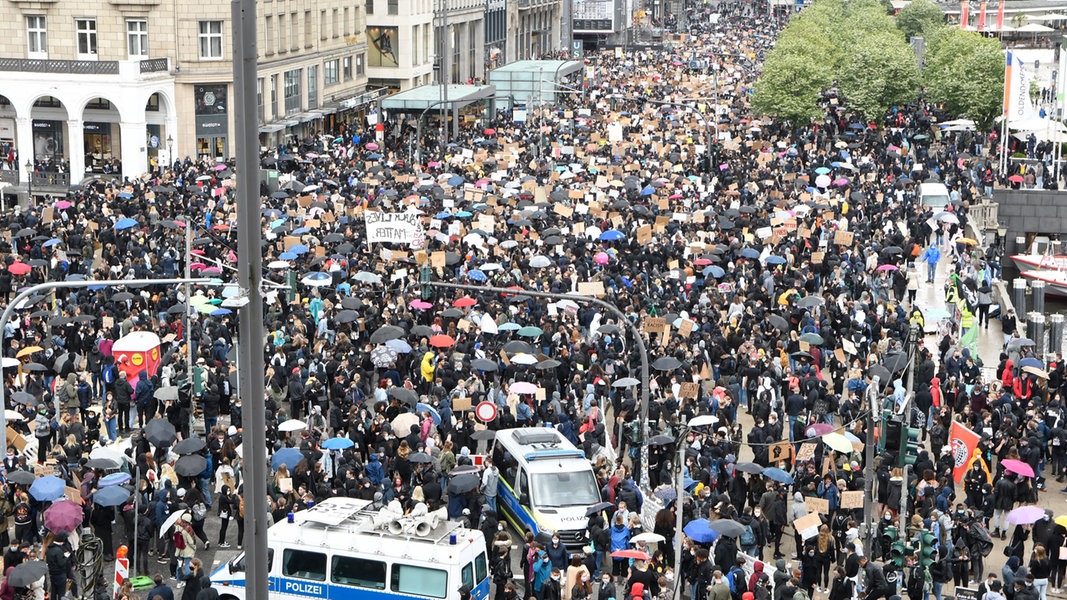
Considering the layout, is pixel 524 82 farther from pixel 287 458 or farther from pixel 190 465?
pixel 190 465

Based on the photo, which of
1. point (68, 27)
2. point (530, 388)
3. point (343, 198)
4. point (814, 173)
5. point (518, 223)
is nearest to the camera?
point (530, 388)

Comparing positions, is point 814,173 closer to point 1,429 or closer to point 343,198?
point 343,198

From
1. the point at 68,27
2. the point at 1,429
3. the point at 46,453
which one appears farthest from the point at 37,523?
the point at 68,27

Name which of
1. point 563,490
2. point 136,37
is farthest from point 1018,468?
point 136,37

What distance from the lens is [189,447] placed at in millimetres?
26953

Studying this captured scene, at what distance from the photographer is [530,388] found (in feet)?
102

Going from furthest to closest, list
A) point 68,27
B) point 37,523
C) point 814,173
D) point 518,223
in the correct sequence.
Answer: point 68,27
point 814,173
point 518,223
point 37,523

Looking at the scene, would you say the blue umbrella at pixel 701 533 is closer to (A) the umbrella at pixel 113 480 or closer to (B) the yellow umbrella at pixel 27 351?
(A) the umbrella at pixel 113 480

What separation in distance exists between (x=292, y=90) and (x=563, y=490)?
5701 centimetres

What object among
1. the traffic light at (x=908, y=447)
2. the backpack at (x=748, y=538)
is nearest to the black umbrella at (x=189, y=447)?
the backpack at (x=748, y=538)

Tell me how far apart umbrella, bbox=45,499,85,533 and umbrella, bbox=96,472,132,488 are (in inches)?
35.4

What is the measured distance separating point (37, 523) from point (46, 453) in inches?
144

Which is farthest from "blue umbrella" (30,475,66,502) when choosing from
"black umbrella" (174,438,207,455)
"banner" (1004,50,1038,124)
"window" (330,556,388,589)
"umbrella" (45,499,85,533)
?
"banner" (1004,50,1038,124)

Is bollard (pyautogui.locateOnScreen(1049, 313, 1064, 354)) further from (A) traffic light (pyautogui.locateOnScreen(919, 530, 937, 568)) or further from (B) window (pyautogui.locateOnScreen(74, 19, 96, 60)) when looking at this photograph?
(B) window (pyautogui.locateOnScreen(74, 19, 96, 60))
